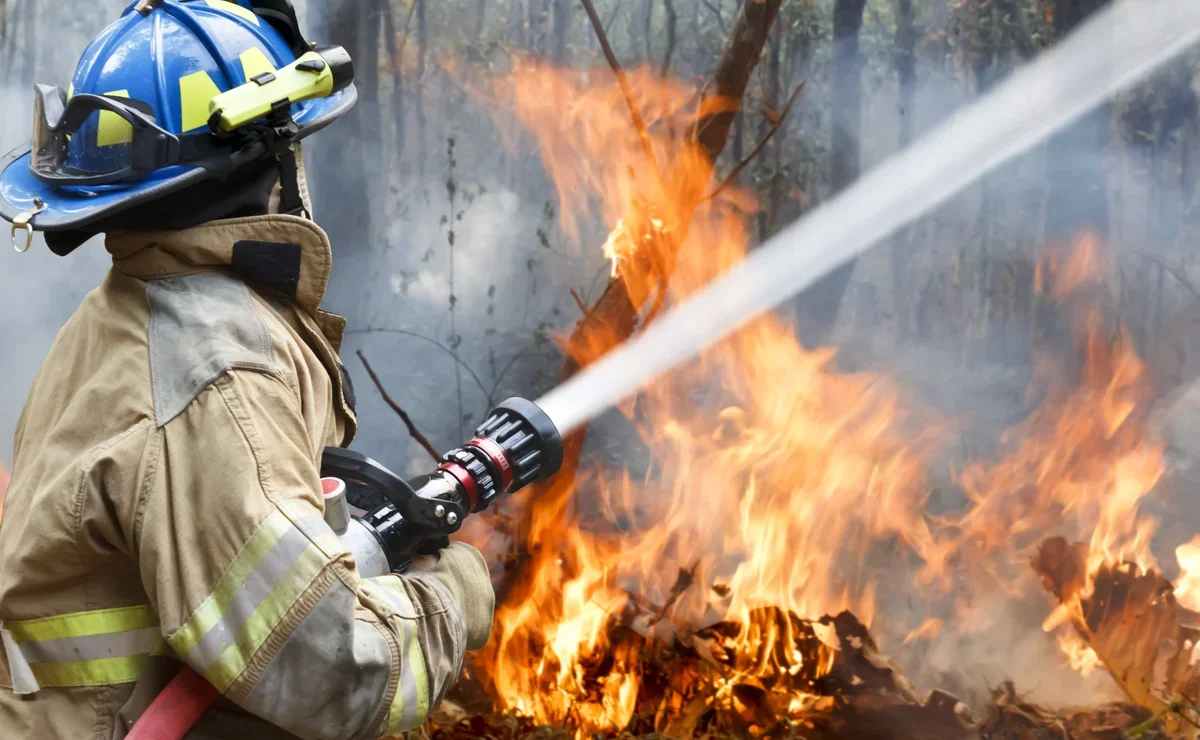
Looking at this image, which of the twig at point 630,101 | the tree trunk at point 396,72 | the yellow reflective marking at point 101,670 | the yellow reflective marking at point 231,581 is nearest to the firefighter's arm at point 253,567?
the yellow reflective marking at point 231,581

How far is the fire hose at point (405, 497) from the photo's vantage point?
1.89 metres

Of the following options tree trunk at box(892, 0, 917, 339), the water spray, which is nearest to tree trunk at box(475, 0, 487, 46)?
the water spray

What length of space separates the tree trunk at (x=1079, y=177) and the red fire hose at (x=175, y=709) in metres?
4.40

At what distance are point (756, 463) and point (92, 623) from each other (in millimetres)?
3406

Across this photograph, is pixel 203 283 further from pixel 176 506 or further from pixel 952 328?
pixel 952 328

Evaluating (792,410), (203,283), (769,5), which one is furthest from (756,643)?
(203,283)

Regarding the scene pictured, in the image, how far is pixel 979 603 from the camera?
4.84 meters

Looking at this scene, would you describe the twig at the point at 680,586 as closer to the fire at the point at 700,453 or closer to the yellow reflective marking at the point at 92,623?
the fire at the point at 700,453

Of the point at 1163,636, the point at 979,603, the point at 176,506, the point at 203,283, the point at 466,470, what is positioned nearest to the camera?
the point at 176,506

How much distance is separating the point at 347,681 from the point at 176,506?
1.38 feet

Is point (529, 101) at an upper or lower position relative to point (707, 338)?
upper

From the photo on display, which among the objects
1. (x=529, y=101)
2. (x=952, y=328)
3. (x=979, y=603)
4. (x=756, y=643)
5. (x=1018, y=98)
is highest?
(x=1018, y=98)

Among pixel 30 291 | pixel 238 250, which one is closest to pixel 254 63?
pixel 238 250

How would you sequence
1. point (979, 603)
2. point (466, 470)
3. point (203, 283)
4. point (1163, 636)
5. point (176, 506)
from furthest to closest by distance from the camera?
point (979, 603) < point (1163, 636) < point (466, 470) < point (203, 283) < point (176, 506)
